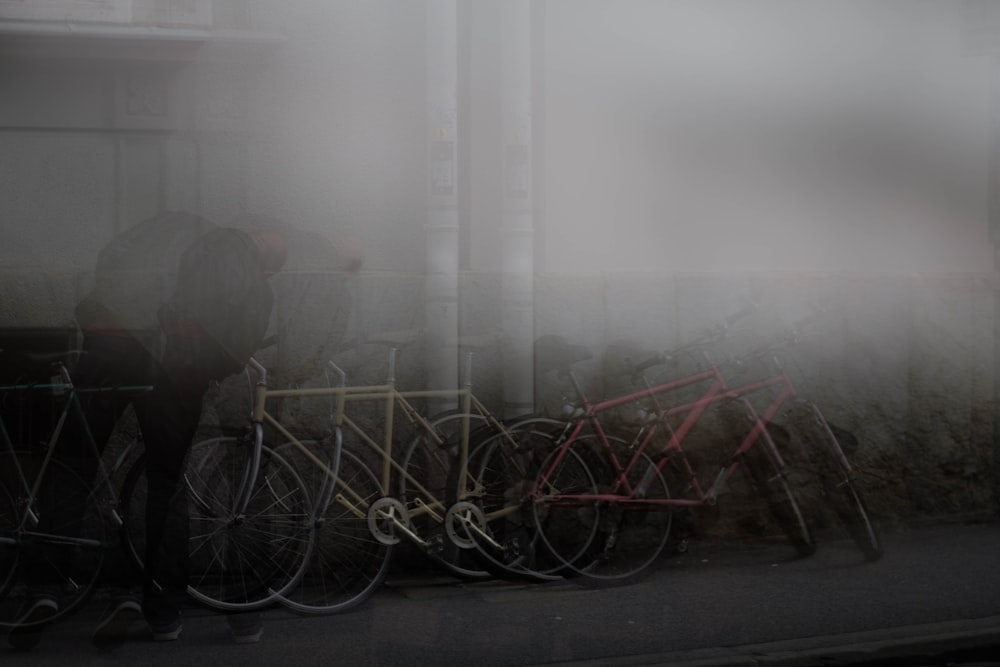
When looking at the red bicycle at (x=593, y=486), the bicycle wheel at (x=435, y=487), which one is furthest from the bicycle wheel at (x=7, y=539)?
the red bicycle at (x=593, y=486)

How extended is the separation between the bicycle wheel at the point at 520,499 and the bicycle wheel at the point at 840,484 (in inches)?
54.7

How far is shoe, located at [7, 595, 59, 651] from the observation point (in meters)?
5.29

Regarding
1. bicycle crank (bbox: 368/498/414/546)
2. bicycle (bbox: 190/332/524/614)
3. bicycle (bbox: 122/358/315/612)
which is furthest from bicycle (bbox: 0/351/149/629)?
bicycle crank (bbox: 368/498/414/546)

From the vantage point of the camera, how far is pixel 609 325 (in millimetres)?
7062

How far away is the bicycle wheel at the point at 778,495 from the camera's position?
22.2ft

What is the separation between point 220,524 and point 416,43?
9.27 ft

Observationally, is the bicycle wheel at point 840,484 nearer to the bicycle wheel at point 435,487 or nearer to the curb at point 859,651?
the curb at point 859,651

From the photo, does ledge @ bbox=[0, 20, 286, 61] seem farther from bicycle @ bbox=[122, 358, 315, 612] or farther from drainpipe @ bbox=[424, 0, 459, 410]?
bicycle @ bbox=[122, 358, 315, 612]

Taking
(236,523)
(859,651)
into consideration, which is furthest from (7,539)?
(859,651)

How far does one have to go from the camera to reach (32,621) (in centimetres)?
537

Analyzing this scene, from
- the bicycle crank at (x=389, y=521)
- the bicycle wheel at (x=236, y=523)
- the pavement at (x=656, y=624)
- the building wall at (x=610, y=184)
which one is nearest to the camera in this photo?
the pavement at (x=656, y=624)

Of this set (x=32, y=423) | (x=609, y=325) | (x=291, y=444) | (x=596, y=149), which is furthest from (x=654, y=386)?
(x=32, y=423)

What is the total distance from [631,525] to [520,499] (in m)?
0.56

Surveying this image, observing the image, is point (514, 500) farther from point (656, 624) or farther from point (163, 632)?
point (163, 632)
